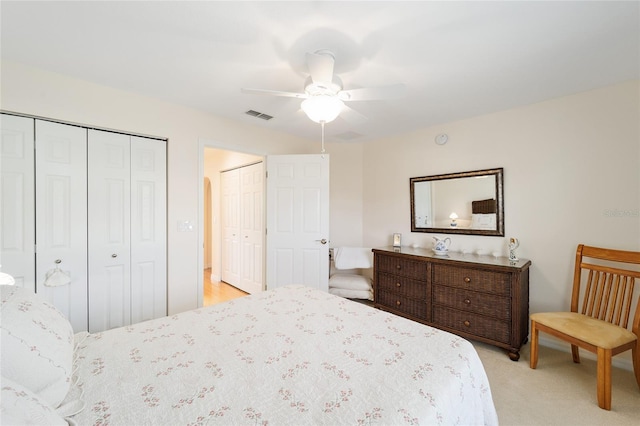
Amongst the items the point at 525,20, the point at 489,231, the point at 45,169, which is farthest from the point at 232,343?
the point at 489,231

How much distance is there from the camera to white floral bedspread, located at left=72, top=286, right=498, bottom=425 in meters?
0.90

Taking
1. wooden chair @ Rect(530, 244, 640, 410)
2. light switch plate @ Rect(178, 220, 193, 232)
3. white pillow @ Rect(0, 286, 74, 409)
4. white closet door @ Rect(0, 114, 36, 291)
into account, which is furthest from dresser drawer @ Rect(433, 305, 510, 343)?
white closet door @ Rect(0, 114, 36, 291)

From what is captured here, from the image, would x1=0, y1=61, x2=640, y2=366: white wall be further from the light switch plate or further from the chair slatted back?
the chair slatted back

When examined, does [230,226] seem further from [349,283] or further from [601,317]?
[601,317]

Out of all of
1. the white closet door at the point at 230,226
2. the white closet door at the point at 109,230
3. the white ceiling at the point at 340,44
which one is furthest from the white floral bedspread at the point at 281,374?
the white closet door at the point at 230,226

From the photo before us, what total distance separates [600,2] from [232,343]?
8.55 feet

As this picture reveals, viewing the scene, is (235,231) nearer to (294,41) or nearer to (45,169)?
(45,169)

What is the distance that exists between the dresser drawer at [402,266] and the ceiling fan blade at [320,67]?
2.22m

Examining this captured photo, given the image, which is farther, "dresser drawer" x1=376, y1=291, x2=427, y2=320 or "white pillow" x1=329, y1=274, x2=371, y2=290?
"white pillow" x1=329, y1=274, x2=371, y2=290

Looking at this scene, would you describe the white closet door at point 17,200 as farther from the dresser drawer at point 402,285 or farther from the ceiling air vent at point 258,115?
the dresser drawer at point 402,285

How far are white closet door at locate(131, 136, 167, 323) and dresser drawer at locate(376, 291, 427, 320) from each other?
248cm

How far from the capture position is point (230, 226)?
4746 mm

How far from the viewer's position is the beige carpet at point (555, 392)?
172cm

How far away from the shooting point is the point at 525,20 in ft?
5.00
